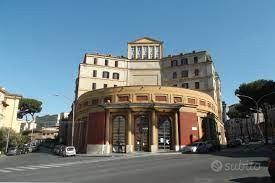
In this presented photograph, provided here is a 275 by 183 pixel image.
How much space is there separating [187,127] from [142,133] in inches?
283

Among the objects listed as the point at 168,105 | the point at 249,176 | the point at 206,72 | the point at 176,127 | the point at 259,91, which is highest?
the point at 206,72

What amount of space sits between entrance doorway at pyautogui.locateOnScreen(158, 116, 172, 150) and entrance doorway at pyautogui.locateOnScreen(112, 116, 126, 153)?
550 centimetres

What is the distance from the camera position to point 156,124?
4428 cm

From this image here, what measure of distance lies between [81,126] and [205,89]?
98.0 ft

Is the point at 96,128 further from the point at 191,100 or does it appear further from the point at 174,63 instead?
the point at 174,63

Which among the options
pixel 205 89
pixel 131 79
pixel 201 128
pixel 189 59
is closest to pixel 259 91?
pixel 205 89

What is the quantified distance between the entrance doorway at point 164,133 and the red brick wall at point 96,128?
8800mm

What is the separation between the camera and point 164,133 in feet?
148

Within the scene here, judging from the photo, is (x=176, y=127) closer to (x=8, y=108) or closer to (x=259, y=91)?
(x=259, y=91)

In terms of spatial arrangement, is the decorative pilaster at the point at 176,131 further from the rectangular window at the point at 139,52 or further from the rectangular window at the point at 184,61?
the rectangular window at the point at 139,52

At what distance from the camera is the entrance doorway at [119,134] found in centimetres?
4412

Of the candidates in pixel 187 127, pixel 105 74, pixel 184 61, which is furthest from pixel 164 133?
pixel 184 61

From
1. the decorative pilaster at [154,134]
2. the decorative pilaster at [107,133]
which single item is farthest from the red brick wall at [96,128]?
the decorative pilaster at [154,134]

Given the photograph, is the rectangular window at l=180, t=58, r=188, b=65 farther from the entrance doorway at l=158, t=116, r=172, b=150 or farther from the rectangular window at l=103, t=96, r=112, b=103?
the rectangular window at l=103, t=96, r=112, b=103
